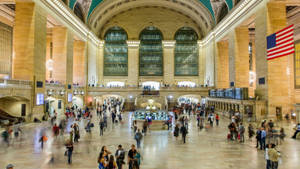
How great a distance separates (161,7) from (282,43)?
29.2 meters

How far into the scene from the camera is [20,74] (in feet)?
57.1

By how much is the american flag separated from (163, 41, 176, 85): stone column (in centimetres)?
2379

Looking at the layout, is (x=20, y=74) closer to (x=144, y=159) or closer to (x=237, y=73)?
(x=144, y=159)

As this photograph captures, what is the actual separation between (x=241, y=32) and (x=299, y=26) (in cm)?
628

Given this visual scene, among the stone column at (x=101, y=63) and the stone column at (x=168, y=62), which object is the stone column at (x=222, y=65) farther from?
the stone column at (x=101, y=63)

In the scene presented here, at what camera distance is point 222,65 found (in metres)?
31.5

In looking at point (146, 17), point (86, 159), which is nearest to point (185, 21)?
point (146, 17)

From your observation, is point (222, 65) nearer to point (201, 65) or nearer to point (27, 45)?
point (201, 65)

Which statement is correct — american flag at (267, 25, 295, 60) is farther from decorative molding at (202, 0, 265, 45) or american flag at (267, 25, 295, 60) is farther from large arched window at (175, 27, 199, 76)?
large arched window at (175, 27, 199, 76)

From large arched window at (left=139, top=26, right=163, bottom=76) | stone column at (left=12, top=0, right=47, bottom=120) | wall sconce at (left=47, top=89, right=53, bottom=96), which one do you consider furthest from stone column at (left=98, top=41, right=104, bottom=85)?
→ stone column at (left=12, top=0, right=47, bottom=120)

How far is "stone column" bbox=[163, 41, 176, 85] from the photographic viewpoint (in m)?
39.1

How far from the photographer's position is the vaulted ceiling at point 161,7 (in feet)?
97.7

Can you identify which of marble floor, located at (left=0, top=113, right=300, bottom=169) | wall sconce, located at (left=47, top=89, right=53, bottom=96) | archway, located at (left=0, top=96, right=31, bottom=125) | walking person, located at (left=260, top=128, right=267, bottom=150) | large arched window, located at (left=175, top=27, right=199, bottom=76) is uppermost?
large arched window, located at (left=175, top=27, right=199, bottom=76)

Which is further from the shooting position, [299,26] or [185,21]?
[185,21]
